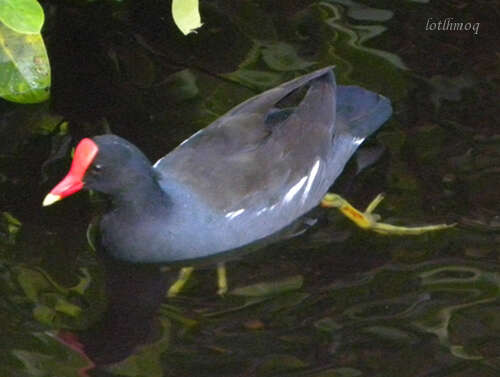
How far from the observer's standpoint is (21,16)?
172 inches

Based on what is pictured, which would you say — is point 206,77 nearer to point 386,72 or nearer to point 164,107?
point 164,107

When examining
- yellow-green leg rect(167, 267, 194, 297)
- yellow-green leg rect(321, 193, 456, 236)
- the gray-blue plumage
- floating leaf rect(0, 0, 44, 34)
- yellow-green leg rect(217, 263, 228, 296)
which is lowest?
yellow-green leg rect(167, 267, 194, 297)

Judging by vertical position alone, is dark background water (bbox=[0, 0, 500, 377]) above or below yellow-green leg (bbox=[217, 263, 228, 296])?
above

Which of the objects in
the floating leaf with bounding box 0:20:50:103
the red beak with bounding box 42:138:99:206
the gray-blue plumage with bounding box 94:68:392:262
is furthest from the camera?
the floating leaf with bounding box 0:20:50:103

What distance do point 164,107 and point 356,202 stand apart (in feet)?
3.41

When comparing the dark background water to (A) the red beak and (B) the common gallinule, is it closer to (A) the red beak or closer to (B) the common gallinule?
(B) the common gallinule

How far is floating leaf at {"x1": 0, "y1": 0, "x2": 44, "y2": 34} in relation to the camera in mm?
4363

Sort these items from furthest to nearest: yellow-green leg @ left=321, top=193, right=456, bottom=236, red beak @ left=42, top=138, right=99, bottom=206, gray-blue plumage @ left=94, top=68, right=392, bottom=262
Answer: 1. yellow-green leg @ left=321, top=193, right=456, bottom=236
2. gray-blue plumage @ left=94, top=68, right=392, bottom=262
3. red beak @ left=42, top=138, right=99, bottom=206

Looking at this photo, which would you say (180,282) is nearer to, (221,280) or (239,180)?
(221,280)

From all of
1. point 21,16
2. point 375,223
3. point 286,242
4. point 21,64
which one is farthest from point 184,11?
point 375,223

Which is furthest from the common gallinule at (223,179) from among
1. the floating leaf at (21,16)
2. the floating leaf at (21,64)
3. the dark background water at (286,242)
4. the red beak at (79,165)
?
the floating leaf at (21,64)

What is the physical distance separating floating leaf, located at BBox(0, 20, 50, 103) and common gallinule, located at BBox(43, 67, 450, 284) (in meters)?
0.61

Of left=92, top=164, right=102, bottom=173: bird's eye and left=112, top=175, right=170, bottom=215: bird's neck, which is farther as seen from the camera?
left=112, top=175, right=170, bottom=215: bird's neck

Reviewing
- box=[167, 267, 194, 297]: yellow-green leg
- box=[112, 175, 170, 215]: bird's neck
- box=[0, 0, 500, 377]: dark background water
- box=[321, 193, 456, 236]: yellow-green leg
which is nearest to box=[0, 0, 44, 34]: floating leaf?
box=[112, 175, 170, 215]: bird's neck
